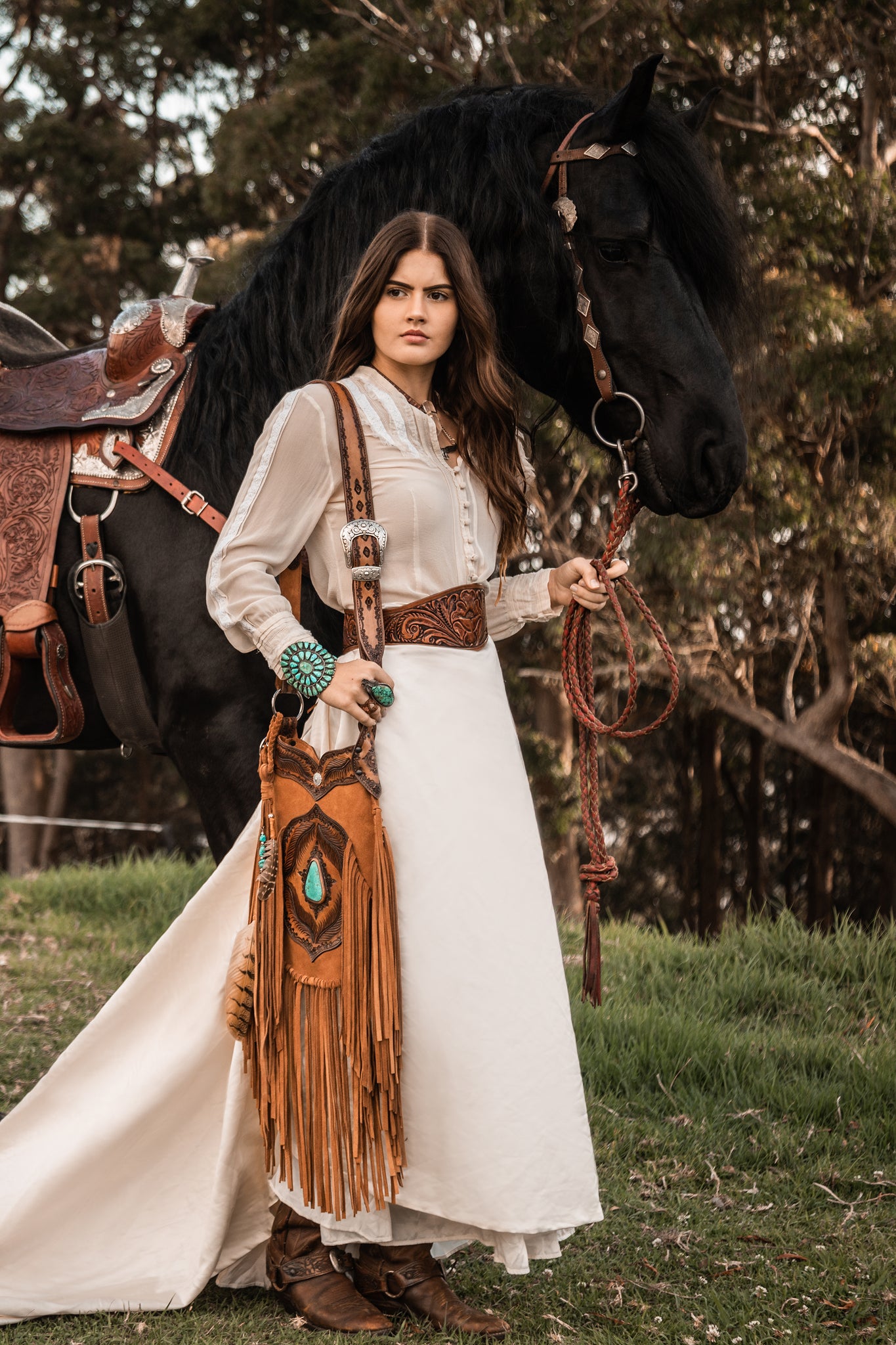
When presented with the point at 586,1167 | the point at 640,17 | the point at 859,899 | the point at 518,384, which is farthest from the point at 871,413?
the point at 859,899

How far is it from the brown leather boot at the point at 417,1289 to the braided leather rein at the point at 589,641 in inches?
20.0

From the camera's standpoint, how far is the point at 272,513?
201cm

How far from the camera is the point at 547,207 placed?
234 cm

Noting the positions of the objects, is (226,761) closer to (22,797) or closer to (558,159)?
(558,159)

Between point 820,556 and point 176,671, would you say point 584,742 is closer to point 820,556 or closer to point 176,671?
point 176,671

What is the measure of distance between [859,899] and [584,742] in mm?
15114

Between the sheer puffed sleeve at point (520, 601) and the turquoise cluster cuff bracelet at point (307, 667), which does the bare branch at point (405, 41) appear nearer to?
the sheer puffed sleeve at point (520, 601)

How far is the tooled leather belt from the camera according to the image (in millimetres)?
2027

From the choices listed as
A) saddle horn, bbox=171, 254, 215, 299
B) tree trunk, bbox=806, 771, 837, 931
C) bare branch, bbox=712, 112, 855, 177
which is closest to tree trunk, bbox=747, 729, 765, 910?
tree trunk, bbox=806, 771, 837, 931

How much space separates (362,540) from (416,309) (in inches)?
15.5

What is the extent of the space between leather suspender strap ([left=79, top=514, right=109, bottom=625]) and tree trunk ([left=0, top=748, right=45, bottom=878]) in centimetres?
1144

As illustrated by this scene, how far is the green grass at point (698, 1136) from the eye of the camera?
2.15m

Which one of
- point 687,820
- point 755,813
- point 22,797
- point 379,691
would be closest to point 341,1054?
point 379,691

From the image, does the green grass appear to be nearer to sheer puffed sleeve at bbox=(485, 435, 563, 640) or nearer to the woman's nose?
sheer puffed sleeve at bbox=(485, 435, 563, 640)
